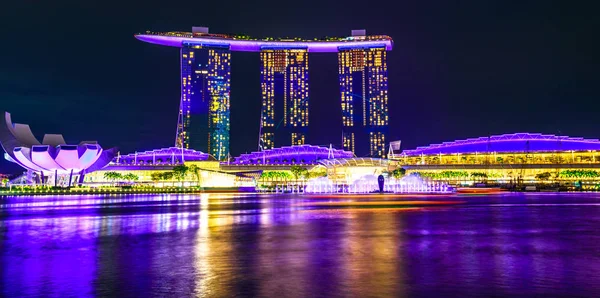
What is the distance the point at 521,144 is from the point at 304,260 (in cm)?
13332

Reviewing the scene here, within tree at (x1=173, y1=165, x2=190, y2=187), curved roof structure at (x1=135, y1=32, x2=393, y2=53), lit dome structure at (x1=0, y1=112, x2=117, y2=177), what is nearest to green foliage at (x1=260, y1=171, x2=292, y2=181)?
tree at (x1=173, y1=165, x2=190, y2=187)

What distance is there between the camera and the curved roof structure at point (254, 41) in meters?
181

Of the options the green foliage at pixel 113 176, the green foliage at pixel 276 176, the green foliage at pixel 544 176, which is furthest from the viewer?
the green foliage at pixel 276 176

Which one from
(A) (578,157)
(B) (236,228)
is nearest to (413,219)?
(B) (236,228)

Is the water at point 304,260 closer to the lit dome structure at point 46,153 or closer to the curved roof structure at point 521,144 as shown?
the lit dome structure at point 46,153

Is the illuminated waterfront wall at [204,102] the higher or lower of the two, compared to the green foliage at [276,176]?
higher

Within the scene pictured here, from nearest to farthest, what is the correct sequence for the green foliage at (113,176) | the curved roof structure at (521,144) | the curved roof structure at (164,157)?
the green foliage at (113,176), the curved roof structure at (521,144), the curved roof structure at (164,157)

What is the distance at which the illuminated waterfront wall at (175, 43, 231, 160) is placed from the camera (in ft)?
609

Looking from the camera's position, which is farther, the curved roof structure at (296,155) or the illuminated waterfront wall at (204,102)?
the illuminated waterfront wall at (204,102)

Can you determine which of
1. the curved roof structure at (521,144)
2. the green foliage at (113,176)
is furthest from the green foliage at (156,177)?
the curved roof structure at (521,144)

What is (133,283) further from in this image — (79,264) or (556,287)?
(556,287)

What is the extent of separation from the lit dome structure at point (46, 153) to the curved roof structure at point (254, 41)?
331 ft

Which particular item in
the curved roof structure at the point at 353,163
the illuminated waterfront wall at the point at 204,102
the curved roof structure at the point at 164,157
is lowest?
the curved roof structure at the point at 353,163

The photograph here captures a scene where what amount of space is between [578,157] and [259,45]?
11735cm
